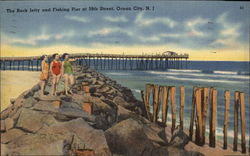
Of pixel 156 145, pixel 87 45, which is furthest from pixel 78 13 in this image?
pixel 156 145

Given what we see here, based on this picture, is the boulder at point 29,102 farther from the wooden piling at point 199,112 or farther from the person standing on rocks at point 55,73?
the wooden piling at point 199,112

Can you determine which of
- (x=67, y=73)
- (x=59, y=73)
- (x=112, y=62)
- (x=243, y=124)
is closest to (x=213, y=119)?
(x=243, y=124)

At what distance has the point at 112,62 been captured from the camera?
4.75 m

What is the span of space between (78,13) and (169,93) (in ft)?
5.19

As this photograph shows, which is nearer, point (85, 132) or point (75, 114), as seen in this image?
point (85, 132)

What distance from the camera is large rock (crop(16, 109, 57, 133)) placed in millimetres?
4348

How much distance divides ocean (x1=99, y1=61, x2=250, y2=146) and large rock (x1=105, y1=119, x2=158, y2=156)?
52 centimetres

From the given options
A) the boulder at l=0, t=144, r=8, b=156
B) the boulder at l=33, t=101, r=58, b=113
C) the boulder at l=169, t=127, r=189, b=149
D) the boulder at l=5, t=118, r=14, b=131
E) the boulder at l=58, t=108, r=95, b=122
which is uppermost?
the boulder at l=33, t=101, r=58, b=113

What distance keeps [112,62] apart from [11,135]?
159 centimetres

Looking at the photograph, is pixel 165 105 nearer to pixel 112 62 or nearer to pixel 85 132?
pixel 112 62

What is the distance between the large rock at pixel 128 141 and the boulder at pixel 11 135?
3.53ft

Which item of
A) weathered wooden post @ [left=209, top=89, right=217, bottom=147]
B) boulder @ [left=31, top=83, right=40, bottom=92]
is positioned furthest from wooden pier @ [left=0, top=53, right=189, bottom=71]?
weathered wooden post @ [left=209, top=89, right=217, bottom=147]

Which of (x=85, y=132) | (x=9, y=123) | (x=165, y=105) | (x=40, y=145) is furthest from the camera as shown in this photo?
(x=165, y=105)

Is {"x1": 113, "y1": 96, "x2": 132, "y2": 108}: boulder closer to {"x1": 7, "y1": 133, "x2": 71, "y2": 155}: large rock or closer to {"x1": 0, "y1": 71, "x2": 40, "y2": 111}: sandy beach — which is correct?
{"x1": 7, "y1": 133, "x2": 71, "y2": 155}: large rock
